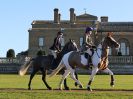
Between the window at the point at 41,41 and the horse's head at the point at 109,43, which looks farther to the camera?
the window at the point at 41,41

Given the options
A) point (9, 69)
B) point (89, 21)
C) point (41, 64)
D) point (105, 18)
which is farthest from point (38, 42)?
point (41, 64)

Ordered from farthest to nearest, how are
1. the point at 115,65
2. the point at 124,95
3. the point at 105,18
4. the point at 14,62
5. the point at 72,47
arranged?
the point at 105,18
the point at 14,62
the point at 115,65
the point at 72,47
the point at 124,95

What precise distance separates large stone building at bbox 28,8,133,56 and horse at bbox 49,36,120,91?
46.6 metres

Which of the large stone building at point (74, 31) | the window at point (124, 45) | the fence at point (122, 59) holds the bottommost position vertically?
the fence at point (122, 59)

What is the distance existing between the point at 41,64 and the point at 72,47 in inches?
54.1

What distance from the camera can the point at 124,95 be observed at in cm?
1441

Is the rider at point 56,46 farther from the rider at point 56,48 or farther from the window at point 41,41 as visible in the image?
the window at point 41,41

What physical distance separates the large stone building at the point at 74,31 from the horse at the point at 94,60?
4663 cm

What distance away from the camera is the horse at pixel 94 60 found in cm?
1625

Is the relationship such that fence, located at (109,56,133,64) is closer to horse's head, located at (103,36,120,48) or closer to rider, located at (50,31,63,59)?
rider, located at (50,31,63,59)

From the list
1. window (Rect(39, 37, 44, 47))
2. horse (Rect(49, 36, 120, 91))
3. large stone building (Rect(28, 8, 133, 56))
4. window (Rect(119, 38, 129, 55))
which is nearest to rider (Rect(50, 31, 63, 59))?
horse (Rect(49, 36, 120, 91))

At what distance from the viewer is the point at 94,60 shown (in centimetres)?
1634

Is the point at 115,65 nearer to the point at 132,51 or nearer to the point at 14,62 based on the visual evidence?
the point at 14,62

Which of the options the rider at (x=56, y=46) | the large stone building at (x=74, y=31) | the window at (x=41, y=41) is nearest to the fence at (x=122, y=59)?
the large stone building at (x=74, y=31)
